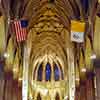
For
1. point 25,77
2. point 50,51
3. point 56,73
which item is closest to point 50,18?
point 25,77

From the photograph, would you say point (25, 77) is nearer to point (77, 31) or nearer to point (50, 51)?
point (50, 51)

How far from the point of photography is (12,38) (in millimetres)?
27156

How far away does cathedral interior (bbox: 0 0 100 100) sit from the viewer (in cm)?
2372

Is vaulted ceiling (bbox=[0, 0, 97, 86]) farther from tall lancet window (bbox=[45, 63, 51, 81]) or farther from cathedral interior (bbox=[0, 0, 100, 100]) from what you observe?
tall lancet window (bbox=[45, 63, 51, 81])

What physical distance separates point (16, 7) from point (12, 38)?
114 inches

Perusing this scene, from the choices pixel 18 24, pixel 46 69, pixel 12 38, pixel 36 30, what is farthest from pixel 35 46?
pixel 18 24

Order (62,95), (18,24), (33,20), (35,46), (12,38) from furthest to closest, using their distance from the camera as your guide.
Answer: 1. (62,95)
2. (35,46)
3. (33,20)
4. (12,38)
5. (18,24)

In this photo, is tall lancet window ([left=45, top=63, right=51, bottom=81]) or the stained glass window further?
tall lancet window ([left=45, top=63, right=51, bottom=81])

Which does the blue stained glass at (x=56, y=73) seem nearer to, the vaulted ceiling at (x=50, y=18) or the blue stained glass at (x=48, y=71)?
the blue stained glass at (x=48, y=71)

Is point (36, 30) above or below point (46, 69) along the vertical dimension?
above

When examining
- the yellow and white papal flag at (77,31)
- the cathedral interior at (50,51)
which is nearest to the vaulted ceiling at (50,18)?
the cathedral interior at (50,51)

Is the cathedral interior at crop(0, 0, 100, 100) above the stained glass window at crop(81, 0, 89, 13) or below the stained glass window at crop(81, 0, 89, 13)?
below

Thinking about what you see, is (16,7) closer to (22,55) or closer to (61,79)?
(22,55)

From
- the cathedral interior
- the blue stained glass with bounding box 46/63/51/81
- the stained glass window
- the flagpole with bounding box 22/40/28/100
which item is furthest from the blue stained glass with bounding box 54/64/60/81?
the stained glass window
